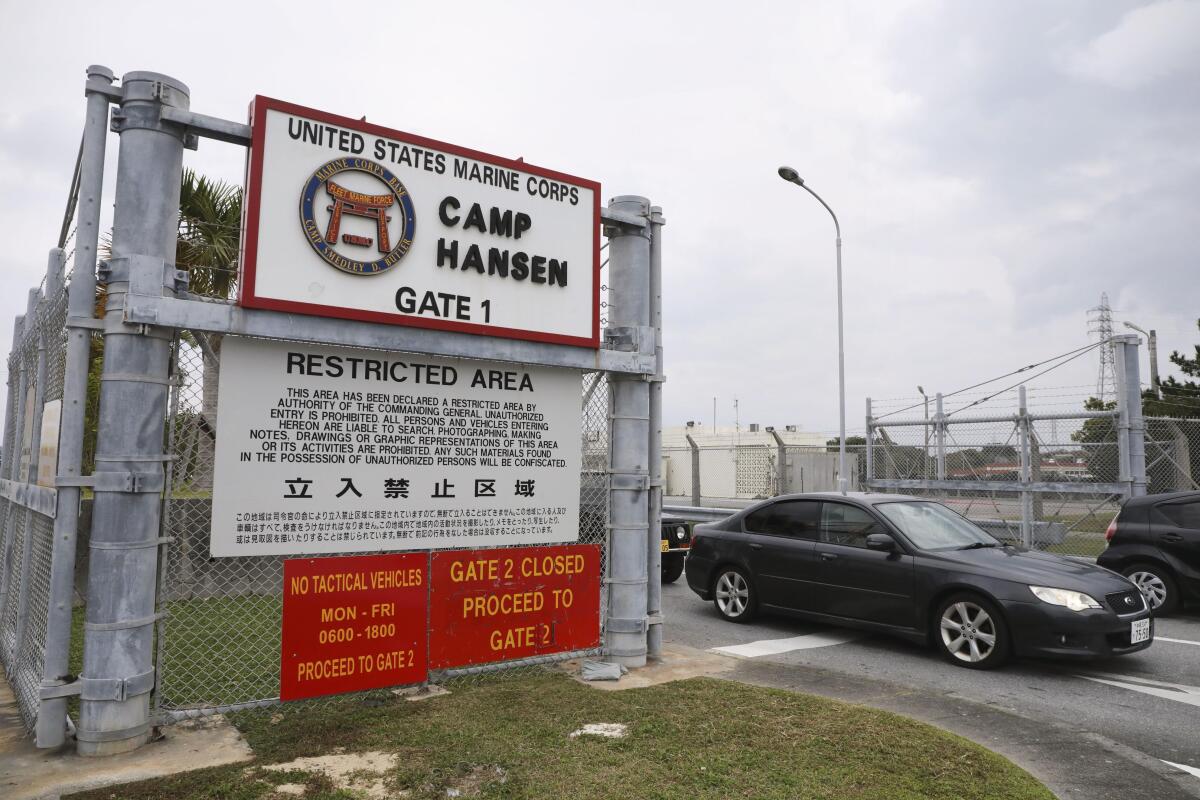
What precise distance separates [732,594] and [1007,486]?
6276mm

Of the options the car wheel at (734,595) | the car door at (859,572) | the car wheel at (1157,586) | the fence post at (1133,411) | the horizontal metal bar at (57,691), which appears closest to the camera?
the horizontal metal bar at (57,691)

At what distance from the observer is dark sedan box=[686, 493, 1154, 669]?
249 inches

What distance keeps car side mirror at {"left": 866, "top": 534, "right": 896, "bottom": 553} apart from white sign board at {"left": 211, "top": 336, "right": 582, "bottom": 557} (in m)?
2.88

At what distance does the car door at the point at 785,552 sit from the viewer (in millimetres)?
7867

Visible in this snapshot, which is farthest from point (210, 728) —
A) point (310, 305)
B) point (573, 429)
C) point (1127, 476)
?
point (1127, 476)

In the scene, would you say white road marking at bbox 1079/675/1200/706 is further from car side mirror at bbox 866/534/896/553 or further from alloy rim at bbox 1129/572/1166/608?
alloy rim at bbox 1129/572/1166/608

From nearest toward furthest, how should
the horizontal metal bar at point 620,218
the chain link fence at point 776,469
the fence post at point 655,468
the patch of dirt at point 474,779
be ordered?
the patch of dirt at point 474,779
the horizontal metal bar at point 620,218
the fence post at point 655,468
the chain link fence at point 776,469

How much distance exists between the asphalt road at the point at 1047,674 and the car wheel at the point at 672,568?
205cm

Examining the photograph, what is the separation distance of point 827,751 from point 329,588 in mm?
3003

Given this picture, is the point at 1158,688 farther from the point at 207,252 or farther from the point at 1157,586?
the point at 207,252

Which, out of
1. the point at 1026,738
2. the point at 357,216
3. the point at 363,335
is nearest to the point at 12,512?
the point at 363,335

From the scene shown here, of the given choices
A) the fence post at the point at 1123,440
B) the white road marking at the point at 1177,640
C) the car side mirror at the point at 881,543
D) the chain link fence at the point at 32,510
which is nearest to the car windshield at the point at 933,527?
the car side mirror at the point at 881,543

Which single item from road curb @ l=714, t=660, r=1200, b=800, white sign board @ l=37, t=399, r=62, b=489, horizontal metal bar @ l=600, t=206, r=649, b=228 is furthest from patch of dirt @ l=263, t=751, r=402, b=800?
horizontal metal bar @ l=600, t=206, r=649, b=228

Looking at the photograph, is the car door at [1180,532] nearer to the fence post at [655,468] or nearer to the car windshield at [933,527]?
the car windshield at [933,527]
